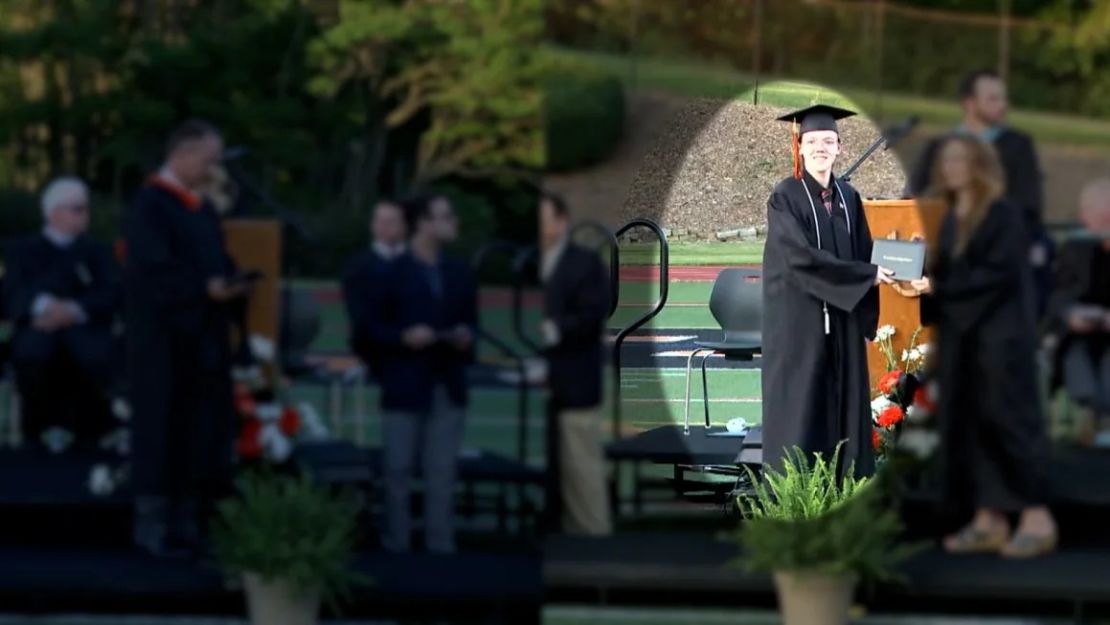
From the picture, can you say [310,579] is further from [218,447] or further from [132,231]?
[132,231]

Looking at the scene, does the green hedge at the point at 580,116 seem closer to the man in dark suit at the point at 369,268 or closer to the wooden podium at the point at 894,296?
the man in dark suit at the point at 369,268

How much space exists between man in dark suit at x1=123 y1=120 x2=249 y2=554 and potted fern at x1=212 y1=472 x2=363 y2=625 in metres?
0.05

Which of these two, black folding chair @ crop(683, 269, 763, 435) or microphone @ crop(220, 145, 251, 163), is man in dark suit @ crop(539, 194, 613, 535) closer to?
black folding chair @ crop(683, 269, 763, 435)

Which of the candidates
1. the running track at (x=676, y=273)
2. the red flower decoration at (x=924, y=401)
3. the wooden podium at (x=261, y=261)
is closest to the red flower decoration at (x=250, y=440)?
the wooden podium at (x=261, y=261)

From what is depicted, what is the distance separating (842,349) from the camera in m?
3.51

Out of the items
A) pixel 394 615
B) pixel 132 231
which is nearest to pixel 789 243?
pixel 394 615

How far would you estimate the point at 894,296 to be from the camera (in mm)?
3352

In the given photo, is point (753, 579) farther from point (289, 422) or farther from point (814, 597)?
point (289, 422)

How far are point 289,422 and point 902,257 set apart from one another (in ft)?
3.07

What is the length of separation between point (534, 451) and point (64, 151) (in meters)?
0.77

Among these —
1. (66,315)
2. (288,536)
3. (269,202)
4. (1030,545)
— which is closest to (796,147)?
(1030,545)

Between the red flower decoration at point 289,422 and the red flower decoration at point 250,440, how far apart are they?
0.10ft

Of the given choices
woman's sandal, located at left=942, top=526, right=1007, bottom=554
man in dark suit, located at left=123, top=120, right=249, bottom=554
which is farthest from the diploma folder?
man in dark suit, located at left=123, top=120, right=249, bottom=554

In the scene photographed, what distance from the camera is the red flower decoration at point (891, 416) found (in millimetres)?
3482
